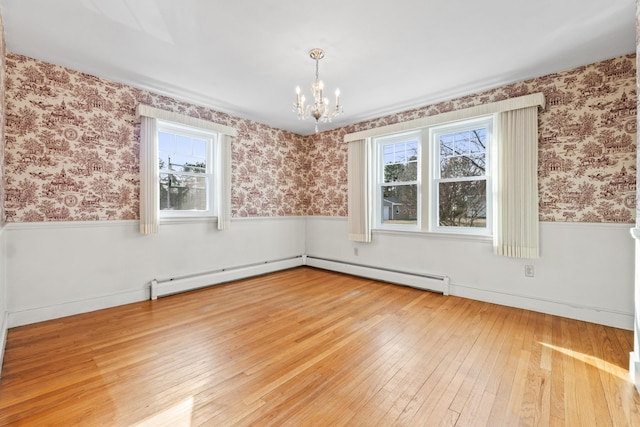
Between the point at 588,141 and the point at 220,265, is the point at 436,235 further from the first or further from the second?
the point at 220,265

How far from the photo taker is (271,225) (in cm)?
498

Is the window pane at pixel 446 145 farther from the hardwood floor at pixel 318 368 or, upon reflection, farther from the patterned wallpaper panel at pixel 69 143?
the patterned wallpaper panel at pixel 69 143

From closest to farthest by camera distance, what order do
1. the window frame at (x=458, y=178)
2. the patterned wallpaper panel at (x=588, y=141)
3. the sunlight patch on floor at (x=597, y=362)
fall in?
the sunlight patch on floor at (x=597, y=362), the patterned wallpaper panel at (x=588, y=141), the window frame at (x=458, y=178)

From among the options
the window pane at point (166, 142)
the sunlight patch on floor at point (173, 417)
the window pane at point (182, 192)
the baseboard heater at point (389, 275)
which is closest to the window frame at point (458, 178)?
the baseboard heater at point (389, 275)

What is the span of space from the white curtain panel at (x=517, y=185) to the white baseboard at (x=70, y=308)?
4.30 m

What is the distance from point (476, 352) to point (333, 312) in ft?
4.49

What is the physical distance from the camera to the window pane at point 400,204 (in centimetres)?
420

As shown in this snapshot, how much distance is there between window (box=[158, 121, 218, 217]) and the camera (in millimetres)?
3762

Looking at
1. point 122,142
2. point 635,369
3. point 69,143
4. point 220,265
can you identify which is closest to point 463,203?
point 635,369

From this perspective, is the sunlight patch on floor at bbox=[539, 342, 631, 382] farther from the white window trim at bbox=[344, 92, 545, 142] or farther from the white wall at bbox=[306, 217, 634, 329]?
the white window trim at bbox=[344, 92, 545, 142]

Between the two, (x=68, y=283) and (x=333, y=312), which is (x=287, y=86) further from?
(x=68, y=283)

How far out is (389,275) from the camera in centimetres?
422

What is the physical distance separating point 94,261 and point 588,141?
530 centimetres

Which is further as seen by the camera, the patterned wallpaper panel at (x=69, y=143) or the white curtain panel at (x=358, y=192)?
the white curtain panel at (x=358, y=192)
